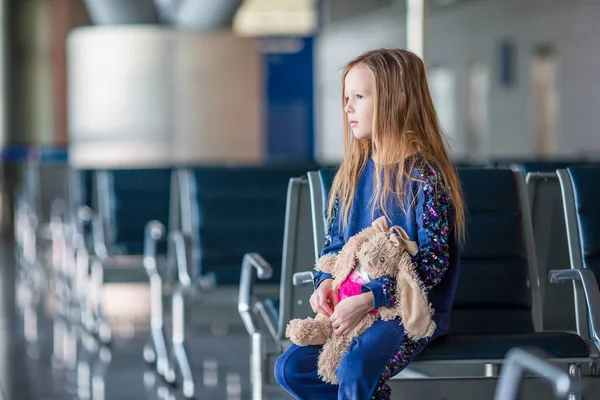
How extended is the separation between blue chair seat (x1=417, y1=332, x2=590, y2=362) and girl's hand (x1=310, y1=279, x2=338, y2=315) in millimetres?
280

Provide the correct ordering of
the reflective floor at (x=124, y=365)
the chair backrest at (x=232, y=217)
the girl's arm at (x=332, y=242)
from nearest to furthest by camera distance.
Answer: the girl's arm at (x=332, y=242) → the reflective floor at (x=124, y=365) → the chair backrest at (x=232, y=217)

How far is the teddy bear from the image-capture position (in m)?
2.63

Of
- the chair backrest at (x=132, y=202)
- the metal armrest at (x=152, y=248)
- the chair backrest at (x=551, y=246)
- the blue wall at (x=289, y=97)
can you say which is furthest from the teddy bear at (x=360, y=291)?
the blue wall at (x=289, y=97)

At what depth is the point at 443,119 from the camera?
20.7 m

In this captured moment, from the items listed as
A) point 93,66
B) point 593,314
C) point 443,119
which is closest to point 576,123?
point 443,119

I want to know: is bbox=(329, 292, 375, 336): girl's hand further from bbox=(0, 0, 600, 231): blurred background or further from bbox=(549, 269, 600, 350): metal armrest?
bbox=(0, 0, 600, 231): blurred background

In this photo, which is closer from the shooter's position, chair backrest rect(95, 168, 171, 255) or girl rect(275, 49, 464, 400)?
girl rect(275, 49, 464, 400)

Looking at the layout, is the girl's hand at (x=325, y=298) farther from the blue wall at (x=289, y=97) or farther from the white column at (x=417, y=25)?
the blue wall at (x=289, y=97)

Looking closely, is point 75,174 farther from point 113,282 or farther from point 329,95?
point 329,95

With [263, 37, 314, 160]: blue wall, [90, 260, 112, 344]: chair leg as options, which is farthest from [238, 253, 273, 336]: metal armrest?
[263, 37, 314, 160]: blue wall

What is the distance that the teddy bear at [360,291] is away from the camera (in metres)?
2.63

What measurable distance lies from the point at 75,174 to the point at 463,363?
4.88 m

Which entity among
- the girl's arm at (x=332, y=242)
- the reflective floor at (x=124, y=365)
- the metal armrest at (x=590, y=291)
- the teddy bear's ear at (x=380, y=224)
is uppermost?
the teddy bear's ear at (x=380, y=224)

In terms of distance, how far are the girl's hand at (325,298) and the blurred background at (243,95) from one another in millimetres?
2154
